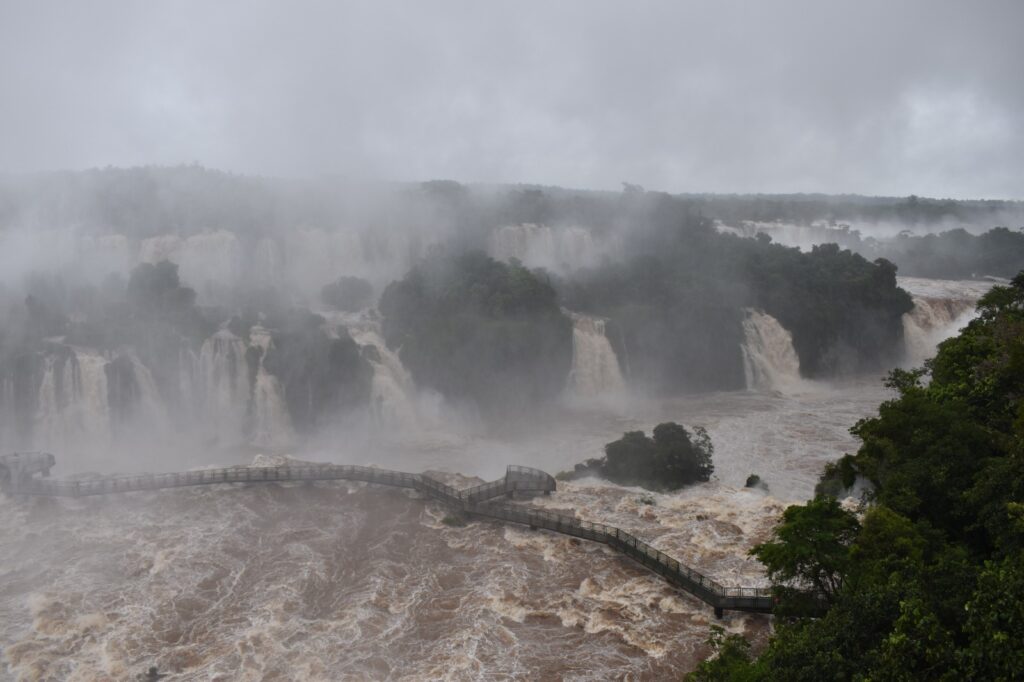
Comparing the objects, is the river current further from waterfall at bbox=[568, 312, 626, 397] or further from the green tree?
waterfall at bbox=[568, 312, 626, 397]

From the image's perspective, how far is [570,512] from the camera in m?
26.8

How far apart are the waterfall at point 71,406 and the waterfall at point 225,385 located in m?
5.01

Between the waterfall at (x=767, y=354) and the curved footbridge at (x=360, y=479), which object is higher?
the waterfall at (x=767, y=354)

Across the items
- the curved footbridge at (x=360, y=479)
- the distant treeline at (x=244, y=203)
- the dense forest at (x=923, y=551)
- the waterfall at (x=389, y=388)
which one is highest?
the distant treeline at (x=244, y=203)

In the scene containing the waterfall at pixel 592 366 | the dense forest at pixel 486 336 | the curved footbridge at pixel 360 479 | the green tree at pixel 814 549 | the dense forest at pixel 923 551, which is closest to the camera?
the dense forest at pixel 923 551

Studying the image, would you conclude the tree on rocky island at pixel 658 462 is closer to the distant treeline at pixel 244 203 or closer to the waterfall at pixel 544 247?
the waterfall at pixel 544 247

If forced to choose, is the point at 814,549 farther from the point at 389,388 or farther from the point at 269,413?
the point at 269,413

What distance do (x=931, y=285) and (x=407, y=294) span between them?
53567mm

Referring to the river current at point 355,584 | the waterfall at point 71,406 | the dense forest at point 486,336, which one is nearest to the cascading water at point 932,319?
the dense forest at point 486,336

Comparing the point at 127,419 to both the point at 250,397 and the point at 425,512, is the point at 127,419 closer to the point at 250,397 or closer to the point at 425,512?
the point at 250,397

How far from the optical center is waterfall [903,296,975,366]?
57688mm

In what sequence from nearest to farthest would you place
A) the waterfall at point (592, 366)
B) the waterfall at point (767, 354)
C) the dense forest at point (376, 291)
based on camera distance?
the dense forest at point (376, 291), the waterfall at point (592, 366), the waterfall at point (767, 354)

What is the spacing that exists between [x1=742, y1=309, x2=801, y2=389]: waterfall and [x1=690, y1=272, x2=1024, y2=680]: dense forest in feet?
84.4

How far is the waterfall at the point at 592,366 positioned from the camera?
47531 millimetres
